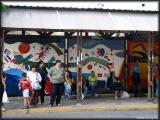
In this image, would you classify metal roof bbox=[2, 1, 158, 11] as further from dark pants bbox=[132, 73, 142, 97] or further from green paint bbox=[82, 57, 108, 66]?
dark pants bbox=[132, 73, 142, 97]

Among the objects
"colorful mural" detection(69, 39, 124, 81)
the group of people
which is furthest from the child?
"colorful mural" detection(69, 39, 124, 81)

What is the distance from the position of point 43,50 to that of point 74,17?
3217mm

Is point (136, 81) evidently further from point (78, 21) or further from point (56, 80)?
point (56, 80)

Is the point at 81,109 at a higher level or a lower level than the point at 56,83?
lower

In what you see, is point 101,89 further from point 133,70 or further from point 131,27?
point 131,27

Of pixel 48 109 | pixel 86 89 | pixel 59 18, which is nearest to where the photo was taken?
pixel 48 109

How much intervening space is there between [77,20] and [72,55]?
129 inches

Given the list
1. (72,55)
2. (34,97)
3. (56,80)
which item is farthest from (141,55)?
(34,97)

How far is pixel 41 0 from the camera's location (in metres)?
22.5

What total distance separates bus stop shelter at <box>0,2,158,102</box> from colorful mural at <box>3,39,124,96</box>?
225 centimetres

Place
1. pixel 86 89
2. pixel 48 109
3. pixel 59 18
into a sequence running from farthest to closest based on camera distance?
pixel 86 89, pixel 59 18, pixel 48 109

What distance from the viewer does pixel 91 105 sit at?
19125 mm

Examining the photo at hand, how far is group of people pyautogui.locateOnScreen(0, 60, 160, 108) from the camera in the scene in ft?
59.7

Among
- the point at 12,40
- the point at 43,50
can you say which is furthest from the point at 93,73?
the point at 12,40
